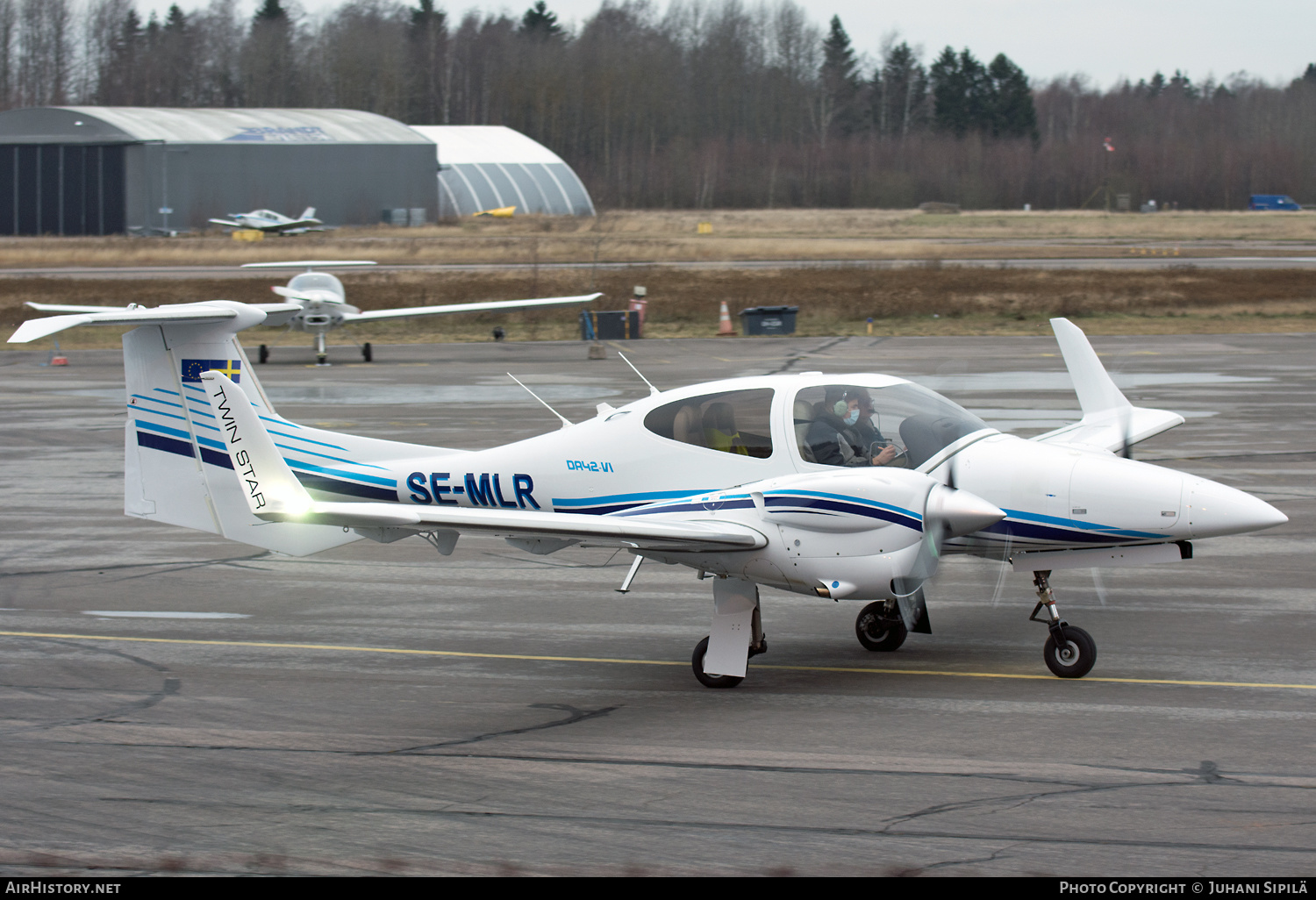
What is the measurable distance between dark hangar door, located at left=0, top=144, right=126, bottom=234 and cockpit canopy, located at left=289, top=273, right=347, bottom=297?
2128 inches

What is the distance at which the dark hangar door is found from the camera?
82.1 meters

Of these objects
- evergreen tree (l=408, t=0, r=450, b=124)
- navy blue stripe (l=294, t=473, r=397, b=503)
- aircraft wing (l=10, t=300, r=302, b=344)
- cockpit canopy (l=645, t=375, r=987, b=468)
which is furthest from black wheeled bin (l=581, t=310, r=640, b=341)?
evergreen tree (l=408, t=0, r=450, b=124)

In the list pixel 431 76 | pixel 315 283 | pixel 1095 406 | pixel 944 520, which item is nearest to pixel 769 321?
pixel 315 283

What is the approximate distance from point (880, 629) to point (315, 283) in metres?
26.9

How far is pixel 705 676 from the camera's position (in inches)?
388

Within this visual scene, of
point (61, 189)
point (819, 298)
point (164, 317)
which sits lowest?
point (164, 317)

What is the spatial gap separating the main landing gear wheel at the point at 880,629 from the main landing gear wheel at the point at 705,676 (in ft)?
5.10

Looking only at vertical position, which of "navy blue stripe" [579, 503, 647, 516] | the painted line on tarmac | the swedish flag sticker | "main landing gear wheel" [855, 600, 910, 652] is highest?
the swedish flag sticker

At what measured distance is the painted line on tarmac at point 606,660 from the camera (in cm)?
976

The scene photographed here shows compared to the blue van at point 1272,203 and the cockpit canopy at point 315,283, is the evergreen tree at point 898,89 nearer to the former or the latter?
the blue van at point 1272,203

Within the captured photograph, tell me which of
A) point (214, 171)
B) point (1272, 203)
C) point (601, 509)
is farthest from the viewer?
point (1272, 203)

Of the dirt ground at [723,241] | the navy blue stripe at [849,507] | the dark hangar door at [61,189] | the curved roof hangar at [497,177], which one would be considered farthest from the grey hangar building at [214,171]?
the navy blue stripe at [849,507]

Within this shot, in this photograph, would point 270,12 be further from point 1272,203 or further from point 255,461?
point 255,461

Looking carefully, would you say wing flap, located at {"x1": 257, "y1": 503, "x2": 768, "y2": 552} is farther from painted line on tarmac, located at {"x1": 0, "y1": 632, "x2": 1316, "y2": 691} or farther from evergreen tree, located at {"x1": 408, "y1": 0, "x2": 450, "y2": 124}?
evergreen tree, located at {"x1": 408, "y1": 0, "x2": 450, "y2": 124}
